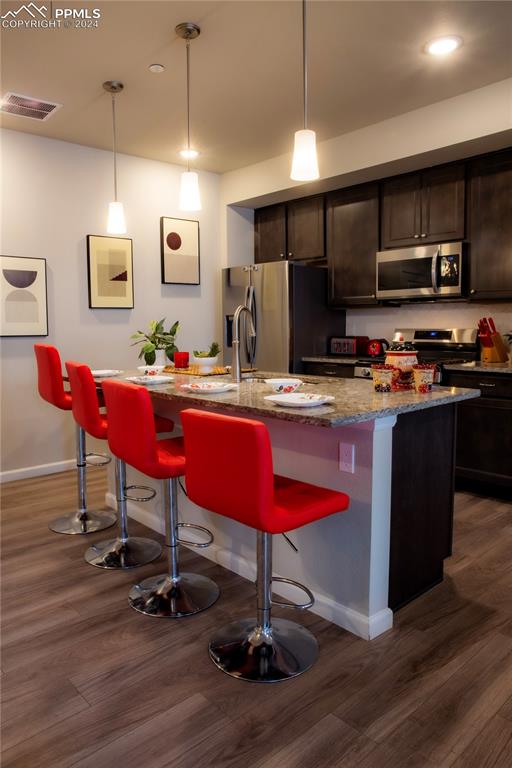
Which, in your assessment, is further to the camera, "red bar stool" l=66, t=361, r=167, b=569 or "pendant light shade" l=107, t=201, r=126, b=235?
"pendant light shade" l=107, t=201, r=126, b=235

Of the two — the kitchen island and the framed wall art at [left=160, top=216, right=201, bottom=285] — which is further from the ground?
the framed wall art at [left=160, top=216, right=201, bottom=285]

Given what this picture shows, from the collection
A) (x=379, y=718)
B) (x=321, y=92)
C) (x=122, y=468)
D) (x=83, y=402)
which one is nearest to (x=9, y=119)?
(x=321, y=92)

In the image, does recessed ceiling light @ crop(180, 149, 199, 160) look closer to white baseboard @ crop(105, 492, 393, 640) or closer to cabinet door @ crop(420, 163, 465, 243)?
cabinet door @ crop(420, 163, 465, 243)

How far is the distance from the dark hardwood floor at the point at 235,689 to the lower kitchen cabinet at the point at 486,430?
4.02ft

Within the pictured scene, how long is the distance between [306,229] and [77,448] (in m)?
3.07

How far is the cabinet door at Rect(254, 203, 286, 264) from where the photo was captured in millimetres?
5430

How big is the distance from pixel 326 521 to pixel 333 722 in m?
0.73

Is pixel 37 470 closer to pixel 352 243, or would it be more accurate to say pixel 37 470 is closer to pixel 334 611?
pixel 334 611

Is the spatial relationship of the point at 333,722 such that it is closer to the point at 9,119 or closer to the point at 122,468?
the point at 122,468

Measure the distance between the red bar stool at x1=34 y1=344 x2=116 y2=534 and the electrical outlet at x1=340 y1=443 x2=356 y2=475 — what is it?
1788 millimetres

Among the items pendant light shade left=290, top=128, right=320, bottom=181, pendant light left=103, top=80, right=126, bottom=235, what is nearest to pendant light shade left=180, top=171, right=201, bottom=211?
pendant light left=103, top=80, right=126, bottom=235

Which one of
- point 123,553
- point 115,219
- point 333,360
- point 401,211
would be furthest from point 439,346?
point 123,553

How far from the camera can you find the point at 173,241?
521 centimetres

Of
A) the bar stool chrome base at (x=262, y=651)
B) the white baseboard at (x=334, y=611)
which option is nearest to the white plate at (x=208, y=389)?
the white baseboard at (x=334, y=611)
